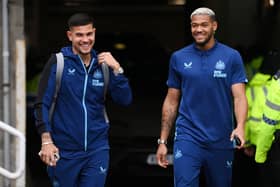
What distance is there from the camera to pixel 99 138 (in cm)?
502

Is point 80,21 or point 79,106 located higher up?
point 80,21

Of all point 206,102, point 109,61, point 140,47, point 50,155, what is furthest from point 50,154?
point 140,47

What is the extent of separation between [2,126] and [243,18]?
28.4 ft

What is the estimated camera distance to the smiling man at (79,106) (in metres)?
4.87

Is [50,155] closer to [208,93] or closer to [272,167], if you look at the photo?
[208,93]

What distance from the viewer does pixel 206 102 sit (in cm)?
516

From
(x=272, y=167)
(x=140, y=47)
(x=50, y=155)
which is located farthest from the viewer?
(x=140, y=47)

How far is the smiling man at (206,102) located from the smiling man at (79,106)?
0.52m

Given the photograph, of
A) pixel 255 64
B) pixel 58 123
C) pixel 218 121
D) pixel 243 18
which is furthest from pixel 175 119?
pixel 243 18

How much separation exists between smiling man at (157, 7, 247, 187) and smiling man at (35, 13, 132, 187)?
52 centimetres

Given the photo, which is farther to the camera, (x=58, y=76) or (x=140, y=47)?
(x=140, y=47)

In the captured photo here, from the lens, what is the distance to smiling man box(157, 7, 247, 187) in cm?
514

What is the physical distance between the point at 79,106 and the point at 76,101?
4 centimetres

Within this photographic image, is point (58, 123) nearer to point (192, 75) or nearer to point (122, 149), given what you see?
point (192, 75)
